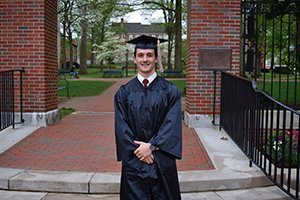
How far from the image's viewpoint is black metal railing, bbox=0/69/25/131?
775 centimetres

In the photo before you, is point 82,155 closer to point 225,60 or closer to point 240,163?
point 240,163

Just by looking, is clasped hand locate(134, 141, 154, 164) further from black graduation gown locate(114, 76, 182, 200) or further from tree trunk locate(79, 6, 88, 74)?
tree trunk locate(79, 6, 88, 74)

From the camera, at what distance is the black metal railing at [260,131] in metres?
4.57

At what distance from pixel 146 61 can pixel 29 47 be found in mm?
5510

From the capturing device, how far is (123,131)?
3.48m

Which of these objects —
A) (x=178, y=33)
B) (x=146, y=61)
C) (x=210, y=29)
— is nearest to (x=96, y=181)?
(x=146, y=61)

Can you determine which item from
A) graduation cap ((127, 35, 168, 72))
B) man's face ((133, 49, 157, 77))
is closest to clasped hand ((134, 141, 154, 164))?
man's face ((133, 49, 157, 77))

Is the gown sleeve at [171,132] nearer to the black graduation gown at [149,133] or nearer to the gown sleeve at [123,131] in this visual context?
the black graduation gown at [149,133]

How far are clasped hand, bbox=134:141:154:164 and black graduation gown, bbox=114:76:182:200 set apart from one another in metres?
0.04

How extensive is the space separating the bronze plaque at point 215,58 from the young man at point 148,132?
4.92 m

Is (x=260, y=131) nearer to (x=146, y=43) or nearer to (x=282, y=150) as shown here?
(x=282, y=150)

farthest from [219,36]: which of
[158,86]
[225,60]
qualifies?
[158,86]

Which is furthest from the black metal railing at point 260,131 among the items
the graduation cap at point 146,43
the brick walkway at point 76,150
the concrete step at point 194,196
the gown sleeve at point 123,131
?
the gown sleeve at point 123,131

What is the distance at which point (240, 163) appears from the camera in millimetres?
5836
